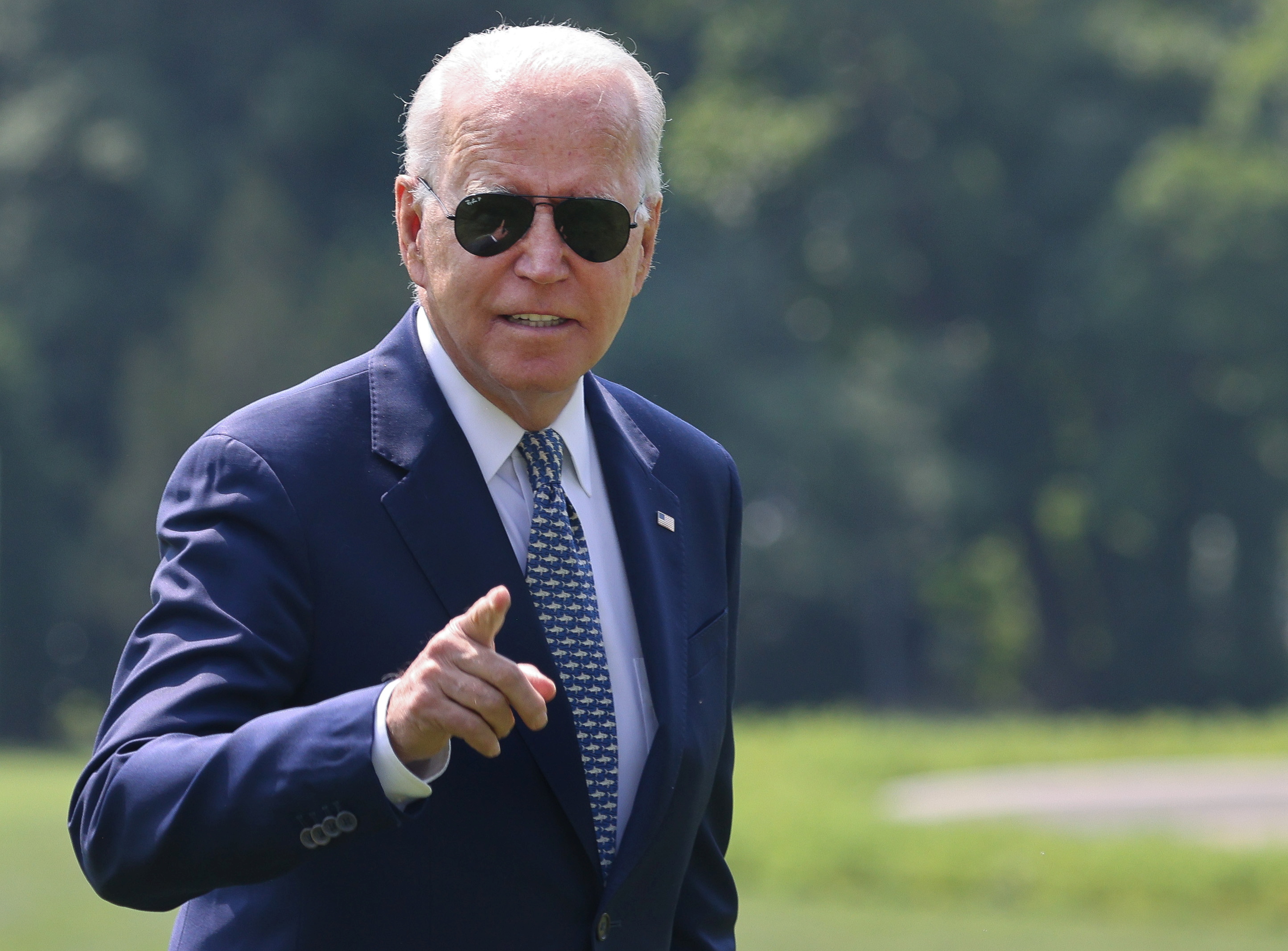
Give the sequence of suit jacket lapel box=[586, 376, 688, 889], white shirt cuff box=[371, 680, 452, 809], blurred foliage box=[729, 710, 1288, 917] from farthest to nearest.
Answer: blurred foliage box=[729, 710, 1288, 917] → suit jacket lapel box=[586, 376, 688, 889] → white shirt cuff box=[371, 680, 452, 809]

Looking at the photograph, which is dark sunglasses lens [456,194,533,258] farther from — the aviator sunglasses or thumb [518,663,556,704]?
thumb [518,663,556,704]

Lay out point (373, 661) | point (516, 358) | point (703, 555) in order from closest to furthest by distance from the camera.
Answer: point (373, 661) → point (516, 358) → point (703, 555)

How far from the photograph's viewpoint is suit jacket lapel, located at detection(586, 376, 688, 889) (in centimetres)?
235

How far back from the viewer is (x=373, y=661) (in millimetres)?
2188

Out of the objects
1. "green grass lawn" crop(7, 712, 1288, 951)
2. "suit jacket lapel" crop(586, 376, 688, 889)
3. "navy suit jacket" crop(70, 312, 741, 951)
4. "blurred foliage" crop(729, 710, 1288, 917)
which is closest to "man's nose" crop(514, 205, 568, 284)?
"navy suit jacket" crop(70, 312, 741, 951)

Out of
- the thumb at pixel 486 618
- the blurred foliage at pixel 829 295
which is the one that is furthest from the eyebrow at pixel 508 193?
the blurred foliage at pixel 829 295

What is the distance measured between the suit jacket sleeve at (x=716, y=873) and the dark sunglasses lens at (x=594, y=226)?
601 mm

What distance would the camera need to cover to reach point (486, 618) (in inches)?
70.5

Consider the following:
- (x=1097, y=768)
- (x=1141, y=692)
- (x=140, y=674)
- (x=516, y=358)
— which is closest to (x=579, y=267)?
(x=516, y=358)

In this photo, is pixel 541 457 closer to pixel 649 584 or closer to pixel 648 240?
pixel 649 584

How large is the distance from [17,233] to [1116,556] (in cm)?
2162

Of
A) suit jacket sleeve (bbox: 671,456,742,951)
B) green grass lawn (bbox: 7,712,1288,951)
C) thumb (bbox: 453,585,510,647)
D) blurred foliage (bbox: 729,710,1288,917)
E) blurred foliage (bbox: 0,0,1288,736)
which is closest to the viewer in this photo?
thumb (bbox: 453,585,510,647)

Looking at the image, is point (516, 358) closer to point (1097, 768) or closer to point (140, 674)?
point (140, 674)

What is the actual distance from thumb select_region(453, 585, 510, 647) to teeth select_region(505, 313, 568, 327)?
0.62 m
